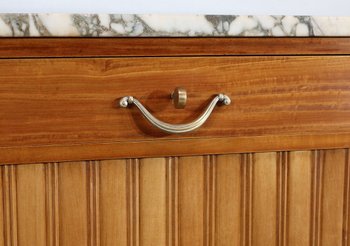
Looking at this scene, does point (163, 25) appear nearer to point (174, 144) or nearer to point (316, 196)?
point (174, 144)

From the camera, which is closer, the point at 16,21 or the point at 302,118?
the point at 16,21

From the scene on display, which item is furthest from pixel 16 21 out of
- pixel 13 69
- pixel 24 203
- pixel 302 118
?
pixel 302 118

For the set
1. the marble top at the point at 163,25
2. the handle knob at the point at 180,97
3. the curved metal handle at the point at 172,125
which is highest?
the marble top at the point at 163,25

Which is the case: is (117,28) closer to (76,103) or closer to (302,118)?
(76,103)

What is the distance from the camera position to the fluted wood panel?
1.80ft

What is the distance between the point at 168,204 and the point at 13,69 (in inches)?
8.6

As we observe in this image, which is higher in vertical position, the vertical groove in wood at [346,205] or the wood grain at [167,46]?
the wood grain at [167,46]

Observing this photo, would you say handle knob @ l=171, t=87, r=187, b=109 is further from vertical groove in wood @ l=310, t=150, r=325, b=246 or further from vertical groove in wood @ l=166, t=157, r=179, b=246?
vertical groove in wood @ l=310, t=150, r=325, b=246

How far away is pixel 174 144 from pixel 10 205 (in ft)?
0.60

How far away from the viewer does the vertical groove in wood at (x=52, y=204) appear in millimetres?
549

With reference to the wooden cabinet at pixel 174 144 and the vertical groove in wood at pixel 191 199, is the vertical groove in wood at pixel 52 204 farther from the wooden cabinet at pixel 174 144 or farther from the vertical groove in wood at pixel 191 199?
the vertical groove in wood at pixel 191 199

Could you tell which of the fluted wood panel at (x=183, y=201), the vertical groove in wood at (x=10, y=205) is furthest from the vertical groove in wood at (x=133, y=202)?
the vertical groove in wood at (x=10, y=205)

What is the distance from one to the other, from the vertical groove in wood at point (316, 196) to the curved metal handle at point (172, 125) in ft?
0.46

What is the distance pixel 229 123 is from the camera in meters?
0.59
